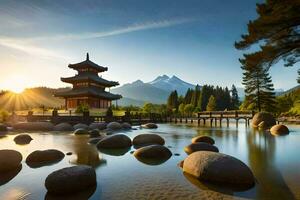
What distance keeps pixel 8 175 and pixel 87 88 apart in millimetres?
48053

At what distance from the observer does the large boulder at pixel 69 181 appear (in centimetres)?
805

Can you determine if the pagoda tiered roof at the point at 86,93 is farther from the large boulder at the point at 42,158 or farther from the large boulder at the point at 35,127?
the large boulder at the point at 42,158

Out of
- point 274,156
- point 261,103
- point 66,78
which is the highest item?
point 66,78

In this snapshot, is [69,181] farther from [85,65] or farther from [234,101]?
[234,101]

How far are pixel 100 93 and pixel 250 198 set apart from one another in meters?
52.0

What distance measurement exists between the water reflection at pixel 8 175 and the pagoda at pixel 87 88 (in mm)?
43872

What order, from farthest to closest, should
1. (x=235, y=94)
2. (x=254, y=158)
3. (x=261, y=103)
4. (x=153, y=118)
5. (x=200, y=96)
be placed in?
(x=235, y=94) → (x=200, y=96) → (x=261, y=103) → (x=153, y=118) → (x=254, y=158)

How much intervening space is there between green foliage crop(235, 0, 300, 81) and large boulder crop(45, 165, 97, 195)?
10252 mm

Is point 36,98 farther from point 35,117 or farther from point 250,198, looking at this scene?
point 250,198

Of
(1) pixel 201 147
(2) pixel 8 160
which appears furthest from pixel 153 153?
(2) pixel 8 160

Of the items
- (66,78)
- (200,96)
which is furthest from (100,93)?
(200,96)

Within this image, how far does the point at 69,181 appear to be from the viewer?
816cm

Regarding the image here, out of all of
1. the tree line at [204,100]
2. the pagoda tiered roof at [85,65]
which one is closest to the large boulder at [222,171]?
the pagoda tiered roof at [85,65]

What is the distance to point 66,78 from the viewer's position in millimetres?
59625
